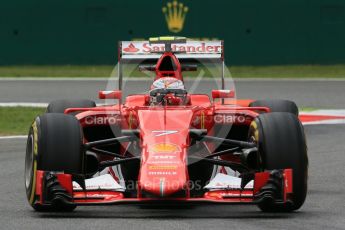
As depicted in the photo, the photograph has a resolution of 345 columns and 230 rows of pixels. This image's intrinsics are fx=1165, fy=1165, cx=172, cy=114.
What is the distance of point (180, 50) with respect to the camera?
12.3 meters

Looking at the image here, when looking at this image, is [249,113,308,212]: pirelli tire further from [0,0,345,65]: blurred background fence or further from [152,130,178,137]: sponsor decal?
[0,0,345,65]: blurred background fence

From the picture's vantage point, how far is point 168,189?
920 cm

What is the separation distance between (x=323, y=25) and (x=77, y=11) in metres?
7.37

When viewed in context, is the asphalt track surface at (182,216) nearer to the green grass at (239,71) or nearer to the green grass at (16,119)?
the green grass at (16,119)

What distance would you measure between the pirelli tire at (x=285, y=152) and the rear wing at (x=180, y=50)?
8.32 ft

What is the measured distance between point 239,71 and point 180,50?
72.7ft

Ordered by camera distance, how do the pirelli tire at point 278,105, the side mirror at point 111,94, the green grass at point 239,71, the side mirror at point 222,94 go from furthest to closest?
1. the green grass at point 239,71
2. the pirelli tire at point 278,105
3. the side mirror at point 111,94
4. the side mirror at point 222,94

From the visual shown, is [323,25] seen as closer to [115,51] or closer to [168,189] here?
[115,51]

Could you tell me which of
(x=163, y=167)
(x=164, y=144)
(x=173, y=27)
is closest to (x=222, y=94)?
(x=164, y=144)

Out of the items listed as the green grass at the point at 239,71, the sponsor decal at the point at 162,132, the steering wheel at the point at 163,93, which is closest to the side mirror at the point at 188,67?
the steering wheel at the point at 163,93

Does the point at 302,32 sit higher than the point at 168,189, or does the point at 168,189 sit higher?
the point at 302,32

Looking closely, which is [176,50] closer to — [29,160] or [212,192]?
[29,160]

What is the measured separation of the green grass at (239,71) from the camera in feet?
109

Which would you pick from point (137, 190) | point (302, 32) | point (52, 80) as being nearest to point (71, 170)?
point (137, 190)
